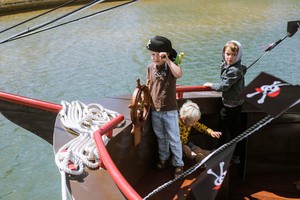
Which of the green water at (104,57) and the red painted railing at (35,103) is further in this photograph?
the green water at (104,57)

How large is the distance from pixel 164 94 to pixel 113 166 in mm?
958

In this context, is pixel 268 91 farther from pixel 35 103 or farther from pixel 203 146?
pixel 35 103

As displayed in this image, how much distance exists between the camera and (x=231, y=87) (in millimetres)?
3072

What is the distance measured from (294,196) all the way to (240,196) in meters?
0.42

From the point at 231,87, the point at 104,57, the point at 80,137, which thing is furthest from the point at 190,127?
the point at 104,57

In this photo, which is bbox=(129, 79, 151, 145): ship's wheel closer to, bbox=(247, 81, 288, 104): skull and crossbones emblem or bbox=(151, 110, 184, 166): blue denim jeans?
bbox=(151, 110, 184, 166): blue denim jeans

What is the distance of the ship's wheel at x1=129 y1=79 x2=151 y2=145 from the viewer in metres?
2.65

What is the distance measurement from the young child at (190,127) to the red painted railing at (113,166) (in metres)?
0.67

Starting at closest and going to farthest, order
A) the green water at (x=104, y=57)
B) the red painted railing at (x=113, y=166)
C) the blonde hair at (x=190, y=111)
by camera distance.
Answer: the red painted railing at (x=113, y=166) → the blonde hair at (x=190, y=111) → the green water at (x=104, y=57)

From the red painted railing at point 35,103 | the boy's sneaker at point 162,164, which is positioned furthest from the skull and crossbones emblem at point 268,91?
the red painted railing at point 35,103

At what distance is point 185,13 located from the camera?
17.0 m

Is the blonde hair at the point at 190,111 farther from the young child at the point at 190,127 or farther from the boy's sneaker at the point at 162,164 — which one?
the boy's sneaker at the point at 162,164

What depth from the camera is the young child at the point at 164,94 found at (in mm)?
2672

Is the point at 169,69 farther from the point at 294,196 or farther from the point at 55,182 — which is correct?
the point at 55,182
